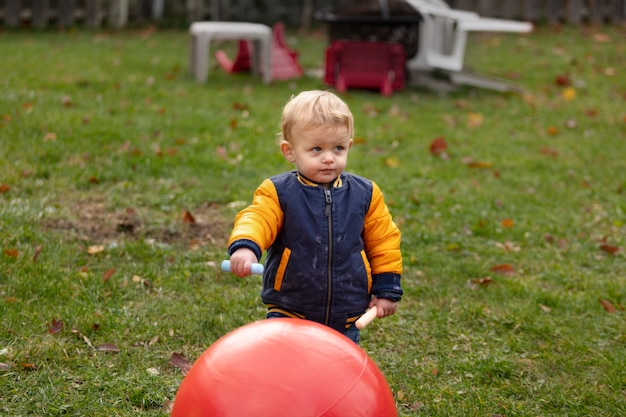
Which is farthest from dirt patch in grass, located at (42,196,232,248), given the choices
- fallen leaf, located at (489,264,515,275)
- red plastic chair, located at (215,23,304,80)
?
red plastic chair, located at (215,23,304,80)

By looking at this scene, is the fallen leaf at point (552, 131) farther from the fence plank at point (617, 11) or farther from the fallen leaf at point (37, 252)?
the fence plank at point (617, 11)

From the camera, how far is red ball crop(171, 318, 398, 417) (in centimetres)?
232

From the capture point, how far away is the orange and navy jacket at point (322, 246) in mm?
3004

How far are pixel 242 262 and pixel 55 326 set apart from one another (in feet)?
5.17

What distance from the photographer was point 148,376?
3.53 meters

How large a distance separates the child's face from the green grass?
118 centimetres

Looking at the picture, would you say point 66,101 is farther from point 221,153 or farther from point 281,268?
point 281,268

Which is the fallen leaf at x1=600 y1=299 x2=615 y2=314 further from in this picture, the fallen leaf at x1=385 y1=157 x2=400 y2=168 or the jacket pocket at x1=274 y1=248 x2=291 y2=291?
the fallen leaf at x1=385 y1=157 x2=400 y2=168

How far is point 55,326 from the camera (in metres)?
3.85

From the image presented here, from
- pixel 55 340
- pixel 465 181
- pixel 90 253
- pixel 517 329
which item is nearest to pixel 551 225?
pixel 465 181

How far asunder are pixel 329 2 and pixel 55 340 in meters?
12.6

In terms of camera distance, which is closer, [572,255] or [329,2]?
[572,255]

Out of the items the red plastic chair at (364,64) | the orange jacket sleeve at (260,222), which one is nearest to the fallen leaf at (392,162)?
the red plastic chair at (364,64)

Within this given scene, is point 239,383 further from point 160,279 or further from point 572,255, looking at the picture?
point 572,255
